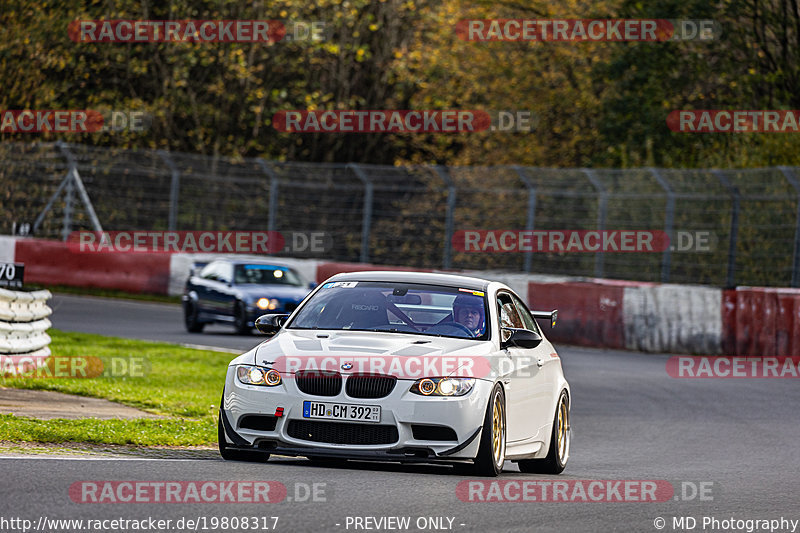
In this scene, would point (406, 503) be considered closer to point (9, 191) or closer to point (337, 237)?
point (337, 237)

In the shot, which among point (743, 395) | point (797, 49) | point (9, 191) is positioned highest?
point (797, 49)

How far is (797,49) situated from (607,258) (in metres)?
7.88

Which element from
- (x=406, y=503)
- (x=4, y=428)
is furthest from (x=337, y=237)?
(x=406, y=503)

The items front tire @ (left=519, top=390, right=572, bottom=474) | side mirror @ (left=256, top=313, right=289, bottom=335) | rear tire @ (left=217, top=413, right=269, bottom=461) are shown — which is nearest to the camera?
rear tire @ (left=217, top=413, right=269, bottom=461)

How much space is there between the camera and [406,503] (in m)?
7.93

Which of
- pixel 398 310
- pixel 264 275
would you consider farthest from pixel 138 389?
pixel 264 275

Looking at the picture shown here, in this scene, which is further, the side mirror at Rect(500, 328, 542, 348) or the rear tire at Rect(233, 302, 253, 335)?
the rear tire at Rect(233, 302, 253, 335)

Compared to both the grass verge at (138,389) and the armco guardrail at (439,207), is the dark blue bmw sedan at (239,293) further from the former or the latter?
the armco guardrail at (439,207)

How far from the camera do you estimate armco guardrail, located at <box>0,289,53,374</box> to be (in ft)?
47.4

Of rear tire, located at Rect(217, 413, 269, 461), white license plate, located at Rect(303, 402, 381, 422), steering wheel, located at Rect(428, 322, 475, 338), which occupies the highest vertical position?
steering wheel, located at Rect(428, 322, 475, 338)

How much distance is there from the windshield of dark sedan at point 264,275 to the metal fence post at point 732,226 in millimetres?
7167

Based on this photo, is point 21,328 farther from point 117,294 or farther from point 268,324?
point 117,294

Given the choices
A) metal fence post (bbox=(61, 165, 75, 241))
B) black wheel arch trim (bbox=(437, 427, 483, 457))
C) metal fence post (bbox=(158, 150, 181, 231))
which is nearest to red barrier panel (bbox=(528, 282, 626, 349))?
metal fence post (bbox=(158, 150, 181, 231))

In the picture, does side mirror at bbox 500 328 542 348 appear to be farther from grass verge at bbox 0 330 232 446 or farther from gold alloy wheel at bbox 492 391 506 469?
grass verge at bbox 0 330 232 446
